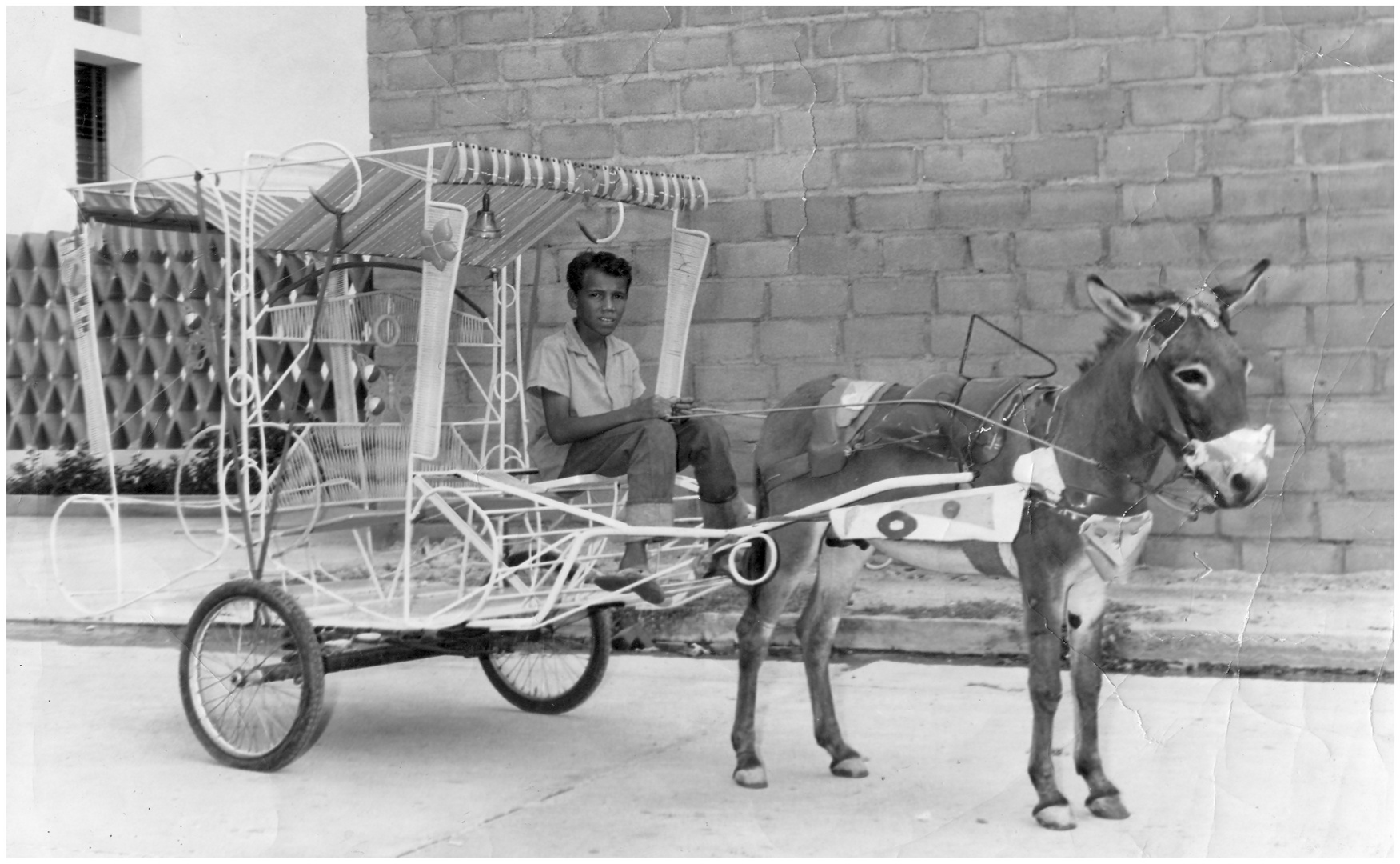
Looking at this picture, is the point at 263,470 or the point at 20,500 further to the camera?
the point at 20,500

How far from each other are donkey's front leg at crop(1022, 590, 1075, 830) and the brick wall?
1.27m

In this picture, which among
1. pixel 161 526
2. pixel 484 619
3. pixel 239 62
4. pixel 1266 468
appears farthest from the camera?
pixel 161 526

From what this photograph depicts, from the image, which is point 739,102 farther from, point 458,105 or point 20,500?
point 20,500

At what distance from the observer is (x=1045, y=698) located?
150 inches

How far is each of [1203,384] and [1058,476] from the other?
0.52 meters

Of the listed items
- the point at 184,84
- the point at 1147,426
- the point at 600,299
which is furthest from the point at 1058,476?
the point at 184,84

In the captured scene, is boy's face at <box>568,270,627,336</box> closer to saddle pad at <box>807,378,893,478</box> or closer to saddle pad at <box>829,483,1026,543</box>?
saddle pad at <box>807,378,893,478</box>

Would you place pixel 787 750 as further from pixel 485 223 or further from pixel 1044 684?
pixel 485 223

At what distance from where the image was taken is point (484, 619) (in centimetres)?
448

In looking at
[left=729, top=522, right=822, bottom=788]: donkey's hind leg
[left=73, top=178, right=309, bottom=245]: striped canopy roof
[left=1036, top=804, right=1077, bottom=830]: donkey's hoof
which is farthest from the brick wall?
[left=73, top=178, right=309, bottom=245]: striped canopy roof

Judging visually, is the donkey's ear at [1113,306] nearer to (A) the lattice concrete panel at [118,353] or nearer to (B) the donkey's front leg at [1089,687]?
(B) the donkey's front leg at [1089,687]

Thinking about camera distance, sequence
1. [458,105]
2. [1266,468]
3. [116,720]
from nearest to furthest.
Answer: [1266,468] < [116,720] < [458,105]

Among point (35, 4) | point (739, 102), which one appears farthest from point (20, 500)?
point (739, 102)

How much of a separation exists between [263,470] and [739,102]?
3000 millimetres
